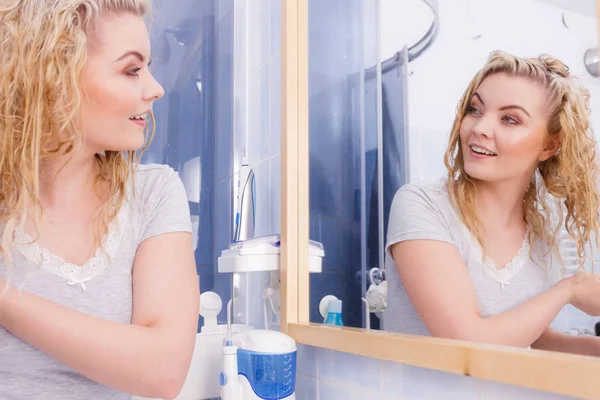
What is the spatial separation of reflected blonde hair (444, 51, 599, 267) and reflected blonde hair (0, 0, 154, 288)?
691 mm

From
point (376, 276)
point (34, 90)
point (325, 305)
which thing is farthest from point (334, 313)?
point (34, 90)

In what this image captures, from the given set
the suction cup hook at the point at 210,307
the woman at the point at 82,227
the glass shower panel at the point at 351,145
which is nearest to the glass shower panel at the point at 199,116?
the suction cup hook at the point at 210,307

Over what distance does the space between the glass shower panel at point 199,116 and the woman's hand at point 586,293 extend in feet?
3.16

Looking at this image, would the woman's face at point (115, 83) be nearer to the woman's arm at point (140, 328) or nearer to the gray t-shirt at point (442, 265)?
the woman's arm at point (140, 328)

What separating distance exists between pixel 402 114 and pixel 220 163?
2.28ft

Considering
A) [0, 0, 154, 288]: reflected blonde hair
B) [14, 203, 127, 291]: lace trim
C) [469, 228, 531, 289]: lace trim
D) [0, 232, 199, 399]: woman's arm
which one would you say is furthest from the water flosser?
[469, 228, 531, 289]: lace trim

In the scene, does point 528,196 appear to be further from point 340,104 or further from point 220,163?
point 220,163

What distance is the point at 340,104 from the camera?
1276mm

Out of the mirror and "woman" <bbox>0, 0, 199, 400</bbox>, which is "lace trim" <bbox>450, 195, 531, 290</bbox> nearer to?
the mirror

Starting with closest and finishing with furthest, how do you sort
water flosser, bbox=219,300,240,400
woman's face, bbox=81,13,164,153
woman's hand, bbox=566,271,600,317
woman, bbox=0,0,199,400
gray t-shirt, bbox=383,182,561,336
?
woman's hand, bbox=566,271,600,317
gray t-shirt, bbox=383,182,561,336
woman, bbox=0,0,199,400
woman's face, bbox=81,13,164,153
water flosser, bbox=219,300,240,400

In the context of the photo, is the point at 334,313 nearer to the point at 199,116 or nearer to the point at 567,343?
the point at 567,343

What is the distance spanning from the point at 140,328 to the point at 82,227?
246 millimetres

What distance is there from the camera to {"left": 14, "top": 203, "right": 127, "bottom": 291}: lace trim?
3.14 feet

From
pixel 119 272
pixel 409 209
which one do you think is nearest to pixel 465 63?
pixel 409 209
